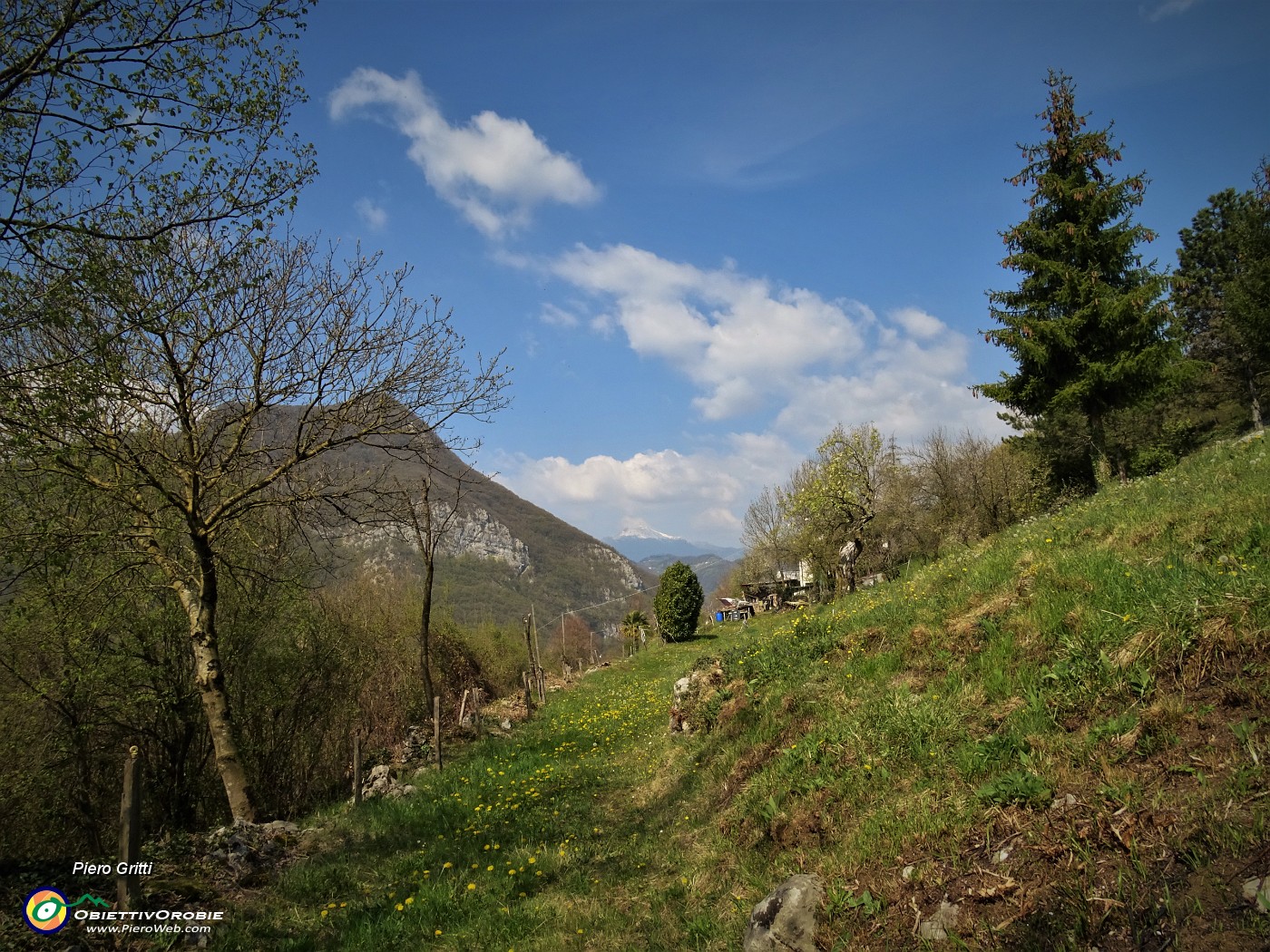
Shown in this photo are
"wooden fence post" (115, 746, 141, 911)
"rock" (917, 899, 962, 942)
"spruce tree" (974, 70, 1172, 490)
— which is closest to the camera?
"rock" (917, 899, 962, 942)

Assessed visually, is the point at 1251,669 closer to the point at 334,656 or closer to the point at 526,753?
the point at 526,753

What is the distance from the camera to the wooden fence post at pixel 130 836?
230 inches

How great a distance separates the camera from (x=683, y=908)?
593 centimetres

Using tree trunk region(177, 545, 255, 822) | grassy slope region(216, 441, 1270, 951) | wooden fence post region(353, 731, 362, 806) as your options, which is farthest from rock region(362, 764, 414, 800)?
tree trunk region(177, 545, 255, 822)

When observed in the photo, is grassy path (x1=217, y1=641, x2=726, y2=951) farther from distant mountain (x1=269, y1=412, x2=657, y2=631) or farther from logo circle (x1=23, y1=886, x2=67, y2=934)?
Result: distant mountain (x1=269, y1=412, x2=657, y2=631)

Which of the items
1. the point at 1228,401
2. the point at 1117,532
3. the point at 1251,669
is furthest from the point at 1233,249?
the point at 1251,669

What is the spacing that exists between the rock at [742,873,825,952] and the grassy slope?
14cm

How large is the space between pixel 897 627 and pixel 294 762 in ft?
50.4

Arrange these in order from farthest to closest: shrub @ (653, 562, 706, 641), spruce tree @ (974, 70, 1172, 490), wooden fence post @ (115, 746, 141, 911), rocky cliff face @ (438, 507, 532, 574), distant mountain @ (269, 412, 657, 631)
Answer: rocky cliff face @ (438, 507, 532, 574) → distant mountain @ (269, 412, 657, 631) → shrub @ (653, 562, 706, 641) → spruce tree @ (974, 70, 1172, 490) → wooden fence post @ (115, 746, 141, 911)

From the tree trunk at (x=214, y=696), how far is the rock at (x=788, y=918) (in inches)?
354

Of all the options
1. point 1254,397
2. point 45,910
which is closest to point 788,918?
point 45,910

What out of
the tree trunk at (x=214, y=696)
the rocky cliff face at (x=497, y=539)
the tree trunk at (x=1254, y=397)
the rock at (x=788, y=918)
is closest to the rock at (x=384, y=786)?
the tree trunk at (x=214, y=696)

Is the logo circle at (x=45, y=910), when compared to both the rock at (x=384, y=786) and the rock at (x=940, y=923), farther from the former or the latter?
the rock at (x=940, y=923)

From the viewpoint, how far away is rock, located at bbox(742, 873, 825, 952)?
4555 mm
